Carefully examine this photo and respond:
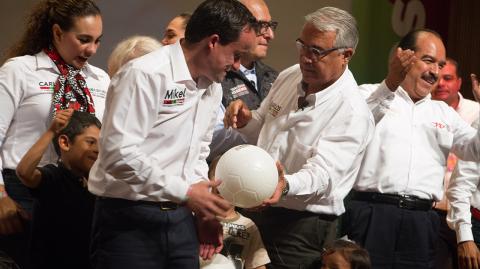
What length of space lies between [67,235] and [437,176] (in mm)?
1824

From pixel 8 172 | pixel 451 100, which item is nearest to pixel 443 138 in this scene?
pixel 451 100

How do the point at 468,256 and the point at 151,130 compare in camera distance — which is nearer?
the point at 151,130

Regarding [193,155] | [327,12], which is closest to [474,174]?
[327,12]

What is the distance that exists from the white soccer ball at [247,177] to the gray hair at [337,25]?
657 mm

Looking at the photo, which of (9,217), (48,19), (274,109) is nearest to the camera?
(9,217)

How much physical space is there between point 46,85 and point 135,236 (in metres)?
0.92

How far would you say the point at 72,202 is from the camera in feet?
10.1

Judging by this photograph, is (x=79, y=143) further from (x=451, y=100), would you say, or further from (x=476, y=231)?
(x=451, y=100)

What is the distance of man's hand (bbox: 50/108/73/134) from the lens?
9.69ft

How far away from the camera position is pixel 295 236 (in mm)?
3197

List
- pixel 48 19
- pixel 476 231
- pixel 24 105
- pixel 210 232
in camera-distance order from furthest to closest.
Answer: pixel 476 231
pixel 48 19
pixel 24 105
pixel 210 232

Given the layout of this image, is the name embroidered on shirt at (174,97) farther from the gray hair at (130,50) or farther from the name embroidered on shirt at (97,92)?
the gray hair at (130,50)

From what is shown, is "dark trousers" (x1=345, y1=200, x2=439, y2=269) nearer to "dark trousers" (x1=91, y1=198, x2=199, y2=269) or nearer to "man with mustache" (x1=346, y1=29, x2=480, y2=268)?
"man with mustache" (x1=346, y1=29, x2=480, y2=268)

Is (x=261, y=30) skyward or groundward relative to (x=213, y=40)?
groundward
